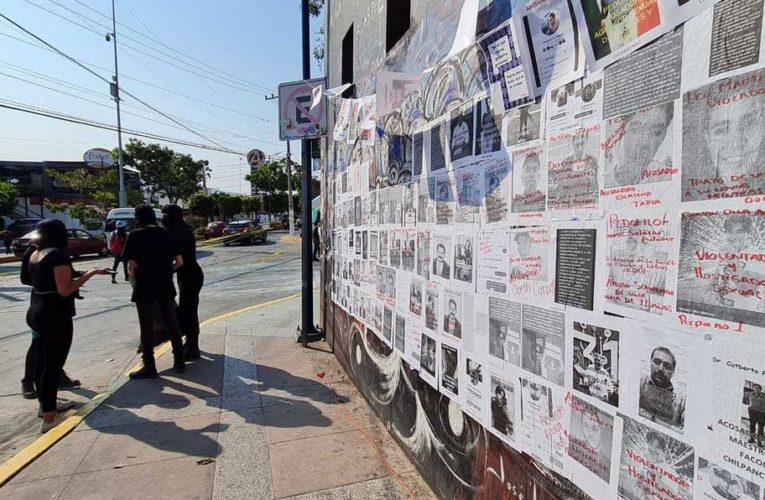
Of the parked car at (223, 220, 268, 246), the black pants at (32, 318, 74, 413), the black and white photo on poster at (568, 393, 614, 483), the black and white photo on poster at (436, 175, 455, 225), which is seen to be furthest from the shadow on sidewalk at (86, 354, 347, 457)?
the parked car at (223, 220, 268, 246)

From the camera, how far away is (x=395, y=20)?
391cm

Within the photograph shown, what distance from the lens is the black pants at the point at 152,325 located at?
4.95 m

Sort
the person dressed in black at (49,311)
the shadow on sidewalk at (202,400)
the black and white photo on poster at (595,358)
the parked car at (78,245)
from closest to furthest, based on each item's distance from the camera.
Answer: the black and white photo on poster at (595,358) → the shadow on sidewalk at (202,400) → the person dressed in black at (49,311) → the parked car at (78,245)

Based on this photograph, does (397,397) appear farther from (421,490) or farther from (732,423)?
(732,423)

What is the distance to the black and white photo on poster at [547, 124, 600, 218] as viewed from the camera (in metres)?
1.53

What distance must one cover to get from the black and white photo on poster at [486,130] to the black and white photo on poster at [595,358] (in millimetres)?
844

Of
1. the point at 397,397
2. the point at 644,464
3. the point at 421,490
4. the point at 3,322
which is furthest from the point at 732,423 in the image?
the point at 3,322

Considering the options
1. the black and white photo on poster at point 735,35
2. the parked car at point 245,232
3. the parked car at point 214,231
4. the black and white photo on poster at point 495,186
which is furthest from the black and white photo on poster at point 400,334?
the parked car at point 214,231

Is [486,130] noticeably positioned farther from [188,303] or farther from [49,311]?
[188,303]

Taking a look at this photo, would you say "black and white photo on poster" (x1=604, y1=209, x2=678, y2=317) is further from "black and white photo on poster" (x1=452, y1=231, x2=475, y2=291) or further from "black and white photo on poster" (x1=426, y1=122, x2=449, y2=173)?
"black and white photo on poster" (x1=426, y1=122, x2=449, y2=173)

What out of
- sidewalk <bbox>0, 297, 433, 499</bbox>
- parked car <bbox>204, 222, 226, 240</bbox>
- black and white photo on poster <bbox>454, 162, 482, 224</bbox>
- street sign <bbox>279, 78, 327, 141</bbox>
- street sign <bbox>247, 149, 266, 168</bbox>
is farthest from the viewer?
street sign <bbox>247, 149, 266, 168</bbox>

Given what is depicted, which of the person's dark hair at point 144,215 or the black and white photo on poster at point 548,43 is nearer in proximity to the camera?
the black and white photo on poster at point 548,43

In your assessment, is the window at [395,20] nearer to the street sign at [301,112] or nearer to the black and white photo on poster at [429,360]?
the street sign at [301,112]

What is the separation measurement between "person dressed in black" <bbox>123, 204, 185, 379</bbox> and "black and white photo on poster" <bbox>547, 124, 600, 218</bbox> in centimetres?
443
